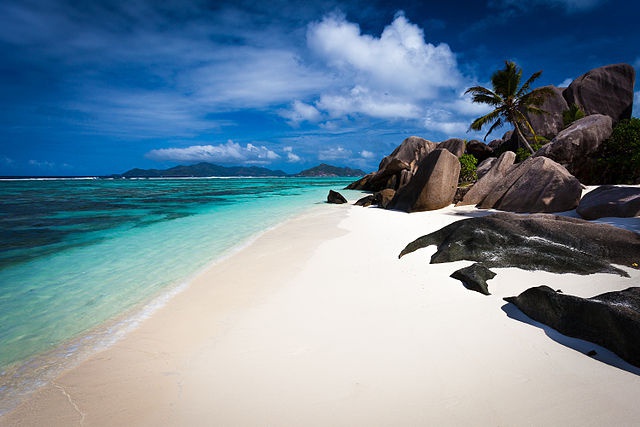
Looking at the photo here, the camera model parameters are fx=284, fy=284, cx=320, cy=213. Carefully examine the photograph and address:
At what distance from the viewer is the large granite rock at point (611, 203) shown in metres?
6.70

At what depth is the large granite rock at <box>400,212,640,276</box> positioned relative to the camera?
12.8ft

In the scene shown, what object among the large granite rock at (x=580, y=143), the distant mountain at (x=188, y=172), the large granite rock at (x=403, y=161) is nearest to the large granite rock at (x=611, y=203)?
the large granite rock at (x=580, y=143)

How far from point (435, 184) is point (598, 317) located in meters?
9.77

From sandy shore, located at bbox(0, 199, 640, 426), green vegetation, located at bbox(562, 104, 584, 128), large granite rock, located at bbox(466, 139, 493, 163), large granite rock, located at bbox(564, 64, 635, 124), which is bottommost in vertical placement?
sandy shore, located at bbox(0, 199, 640, 426)

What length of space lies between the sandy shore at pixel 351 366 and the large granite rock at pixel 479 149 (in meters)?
29.0

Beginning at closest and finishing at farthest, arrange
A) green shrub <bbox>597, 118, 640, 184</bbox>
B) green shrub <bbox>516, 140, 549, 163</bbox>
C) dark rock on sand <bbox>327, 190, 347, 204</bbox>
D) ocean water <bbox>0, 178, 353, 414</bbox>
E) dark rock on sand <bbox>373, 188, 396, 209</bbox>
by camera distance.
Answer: ocean water <bbox>0, 178, 353, 414</bbox> < green shrub <bbox>597, 118, 640, 184</bbox> < dark rock on sand <bbox>373, 188, 396, 209</bbox> < dark rock on sand <bbox>327, 190, 347, 204</bbox> < green shrub <bbox>516, 140, 549, 163</bbox>

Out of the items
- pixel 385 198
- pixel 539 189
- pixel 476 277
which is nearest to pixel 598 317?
pixel 476 277

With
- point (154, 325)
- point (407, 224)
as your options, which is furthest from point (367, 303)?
point (407, 224)

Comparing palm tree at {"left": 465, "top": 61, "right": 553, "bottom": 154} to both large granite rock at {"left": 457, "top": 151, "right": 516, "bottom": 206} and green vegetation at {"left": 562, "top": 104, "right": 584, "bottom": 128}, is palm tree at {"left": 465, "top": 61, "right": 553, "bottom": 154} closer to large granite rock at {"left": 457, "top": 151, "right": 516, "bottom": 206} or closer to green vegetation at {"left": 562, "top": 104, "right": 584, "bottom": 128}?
green vegetation at {"left": 562, "top": 104, "right": 584, "bottom": 128}

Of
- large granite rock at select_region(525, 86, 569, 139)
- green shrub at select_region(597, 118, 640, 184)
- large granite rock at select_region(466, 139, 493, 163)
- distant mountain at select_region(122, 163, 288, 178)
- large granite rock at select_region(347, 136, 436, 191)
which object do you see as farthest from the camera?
distant mountain at select_region(122, 163, 288, 178)

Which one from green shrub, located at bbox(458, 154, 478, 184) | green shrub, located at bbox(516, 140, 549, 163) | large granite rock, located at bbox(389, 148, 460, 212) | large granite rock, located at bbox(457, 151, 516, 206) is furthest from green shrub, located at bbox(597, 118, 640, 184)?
large granite rock, located at bbox(389, 148, 460, 212)

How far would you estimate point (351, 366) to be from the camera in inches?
91.0

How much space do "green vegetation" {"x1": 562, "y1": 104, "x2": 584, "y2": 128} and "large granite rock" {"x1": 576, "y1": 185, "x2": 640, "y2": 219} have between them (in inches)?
910

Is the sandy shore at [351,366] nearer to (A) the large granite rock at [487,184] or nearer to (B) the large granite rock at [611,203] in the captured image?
(B) the large granite rock at [611,203]
